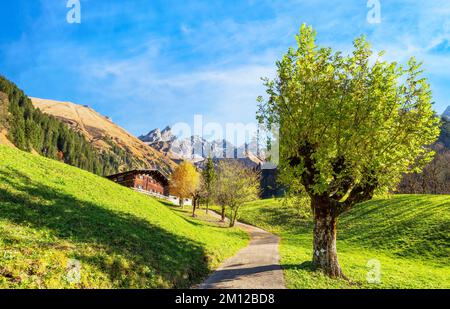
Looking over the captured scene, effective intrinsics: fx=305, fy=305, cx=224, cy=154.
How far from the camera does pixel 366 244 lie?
4628 cm

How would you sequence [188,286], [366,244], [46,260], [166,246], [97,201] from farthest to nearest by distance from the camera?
[366,244], [97,201], [166,246], [188,286], [46,260]

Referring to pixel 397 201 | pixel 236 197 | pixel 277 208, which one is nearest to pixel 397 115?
pixel 236 197

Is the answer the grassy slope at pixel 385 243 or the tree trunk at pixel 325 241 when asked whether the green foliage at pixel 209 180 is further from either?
the tree trunk at pixel 325 241

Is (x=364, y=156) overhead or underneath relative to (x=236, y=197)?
overhead

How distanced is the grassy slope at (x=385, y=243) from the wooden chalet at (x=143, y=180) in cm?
4588

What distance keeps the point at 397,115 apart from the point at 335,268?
1316 centimetres

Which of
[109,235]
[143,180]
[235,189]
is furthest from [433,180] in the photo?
[109,235]

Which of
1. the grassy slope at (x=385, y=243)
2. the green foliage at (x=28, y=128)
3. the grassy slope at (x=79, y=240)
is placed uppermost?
the green foliage at (x=28, y=128)

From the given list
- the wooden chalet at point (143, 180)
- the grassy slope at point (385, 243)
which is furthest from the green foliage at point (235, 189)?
the wooden chalet at point (143, 180)

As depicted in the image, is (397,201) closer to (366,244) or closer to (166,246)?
(366,244)

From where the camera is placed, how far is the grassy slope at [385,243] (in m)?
25.5

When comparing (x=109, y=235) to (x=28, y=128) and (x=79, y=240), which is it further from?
(x=28, y=128)

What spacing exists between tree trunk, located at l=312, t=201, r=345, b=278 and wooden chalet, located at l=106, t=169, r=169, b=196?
8656 cm

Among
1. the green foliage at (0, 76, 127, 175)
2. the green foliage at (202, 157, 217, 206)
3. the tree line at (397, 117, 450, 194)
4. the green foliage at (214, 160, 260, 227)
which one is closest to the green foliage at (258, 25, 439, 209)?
the green foliage at (214, 160, 260, 227)
